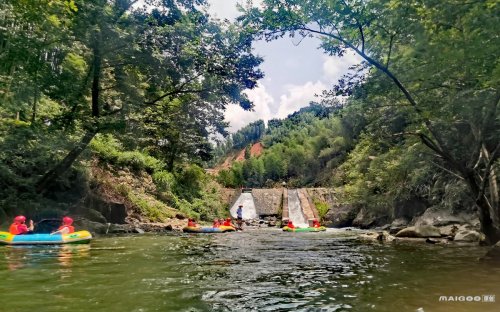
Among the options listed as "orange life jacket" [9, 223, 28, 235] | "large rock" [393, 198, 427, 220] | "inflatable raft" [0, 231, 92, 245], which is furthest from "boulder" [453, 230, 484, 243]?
"orange life jacket" [9, 223, 28, 235]

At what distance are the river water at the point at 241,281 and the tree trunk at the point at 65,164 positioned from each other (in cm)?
556

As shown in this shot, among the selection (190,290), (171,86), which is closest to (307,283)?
(190,290)

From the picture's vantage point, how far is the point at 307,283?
6770 mm

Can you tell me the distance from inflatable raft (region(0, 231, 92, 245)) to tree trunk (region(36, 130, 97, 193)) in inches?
154

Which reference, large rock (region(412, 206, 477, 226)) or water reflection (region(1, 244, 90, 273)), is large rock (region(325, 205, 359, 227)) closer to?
large rock (region(412, 206, 477, 226))

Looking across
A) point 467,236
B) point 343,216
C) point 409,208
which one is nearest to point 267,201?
point 343,216

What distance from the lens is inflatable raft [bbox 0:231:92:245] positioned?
1234cm

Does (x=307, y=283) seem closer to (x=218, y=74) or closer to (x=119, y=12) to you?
(x=218, y=74)

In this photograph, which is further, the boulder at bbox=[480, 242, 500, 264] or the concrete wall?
the concrete wall

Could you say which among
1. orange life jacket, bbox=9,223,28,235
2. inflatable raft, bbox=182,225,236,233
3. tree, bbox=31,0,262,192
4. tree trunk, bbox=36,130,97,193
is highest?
tree, bbox=31,0,262,192

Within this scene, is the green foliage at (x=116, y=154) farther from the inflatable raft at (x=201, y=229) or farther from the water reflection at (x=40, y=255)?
the water reflection at (x=40, y=255)

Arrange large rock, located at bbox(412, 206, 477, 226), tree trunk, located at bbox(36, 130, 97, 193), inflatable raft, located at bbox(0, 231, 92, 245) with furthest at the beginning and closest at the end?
large rock, located at bbox(412, 206, 477, 226), tree trunk, located at bbox(36, 130, 97, 193), inflatable raft, located at bbox(0, 231, 92, 245)

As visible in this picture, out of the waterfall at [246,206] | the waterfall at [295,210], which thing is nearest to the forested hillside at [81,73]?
the waterfall at [295,210]

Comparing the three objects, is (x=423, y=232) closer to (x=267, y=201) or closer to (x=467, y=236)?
(x=467, y=236)
